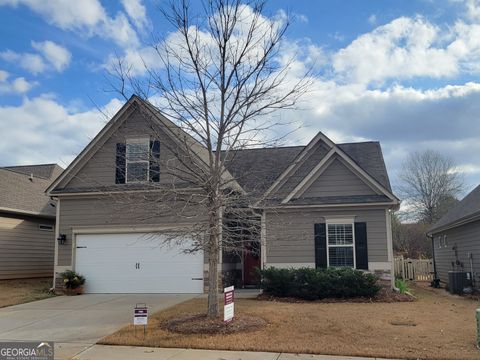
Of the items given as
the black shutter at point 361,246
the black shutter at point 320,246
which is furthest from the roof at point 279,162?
the black shutter at point 320,246

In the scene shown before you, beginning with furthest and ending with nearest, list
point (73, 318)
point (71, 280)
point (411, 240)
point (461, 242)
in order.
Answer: point (411, 240)
point (461, 242)
point (71, 280)
point (73, 318)

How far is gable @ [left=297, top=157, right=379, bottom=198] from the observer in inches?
664

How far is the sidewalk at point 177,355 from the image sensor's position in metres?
8.14

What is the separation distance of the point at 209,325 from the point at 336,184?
27.7 feet

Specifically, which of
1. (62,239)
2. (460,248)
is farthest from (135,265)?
(460,248)

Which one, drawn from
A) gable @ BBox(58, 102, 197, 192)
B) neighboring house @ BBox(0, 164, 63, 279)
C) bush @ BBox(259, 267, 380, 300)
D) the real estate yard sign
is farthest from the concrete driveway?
neighboring house @ BBox(0, 164, 63, 279)

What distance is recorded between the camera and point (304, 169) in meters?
18.3

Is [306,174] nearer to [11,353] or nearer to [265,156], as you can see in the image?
[265,156]

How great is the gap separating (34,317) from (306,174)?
33.6 ft

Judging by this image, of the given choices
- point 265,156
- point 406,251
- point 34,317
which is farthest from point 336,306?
point 406,251

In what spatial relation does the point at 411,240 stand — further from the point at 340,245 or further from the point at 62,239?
the point at 62,239

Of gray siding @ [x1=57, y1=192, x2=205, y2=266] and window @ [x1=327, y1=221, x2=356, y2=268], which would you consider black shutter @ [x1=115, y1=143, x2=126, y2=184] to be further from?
window @ [x1=327, y1=221, x2=356, y2=268]

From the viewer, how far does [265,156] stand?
2186 centimetres

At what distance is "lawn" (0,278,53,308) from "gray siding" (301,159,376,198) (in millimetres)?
10040
